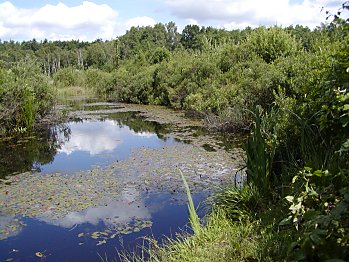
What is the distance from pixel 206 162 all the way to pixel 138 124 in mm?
8059

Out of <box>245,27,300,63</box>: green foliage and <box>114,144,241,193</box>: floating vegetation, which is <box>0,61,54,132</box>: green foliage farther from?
<box>245,27,300,63</box>: green foliage

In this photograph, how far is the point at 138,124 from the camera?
16.6 m

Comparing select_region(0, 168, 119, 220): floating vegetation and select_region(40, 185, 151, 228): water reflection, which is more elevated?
select_region(0, 168, 119, 220): floating vegetation

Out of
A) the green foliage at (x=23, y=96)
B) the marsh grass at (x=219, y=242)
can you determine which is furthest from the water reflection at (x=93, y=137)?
the marsh grass at (x=219, y=242)

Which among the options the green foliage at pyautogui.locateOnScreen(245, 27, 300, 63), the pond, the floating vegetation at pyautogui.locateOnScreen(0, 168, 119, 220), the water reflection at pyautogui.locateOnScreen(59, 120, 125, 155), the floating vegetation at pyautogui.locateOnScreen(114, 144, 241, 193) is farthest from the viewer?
the green foliage at pyautogui.locateOnScreen(245, 27, 300, 63)

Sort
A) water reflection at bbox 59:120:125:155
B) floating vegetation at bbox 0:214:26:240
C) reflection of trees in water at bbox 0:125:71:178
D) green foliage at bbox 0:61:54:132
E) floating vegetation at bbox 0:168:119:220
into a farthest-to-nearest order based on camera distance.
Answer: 1. green foliage at bbox 0:61:54:132
2. water reflection at bbox 59:120:125:155
3. reflection of trees in water at bbox 0:125:71:178
4. floating vegetation at bbox 0:168:119:220
5. floating vegetation at bbox 0:214:26:240

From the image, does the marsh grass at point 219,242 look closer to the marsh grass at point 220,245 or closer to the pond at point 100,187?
the marsh grass at point 220,245

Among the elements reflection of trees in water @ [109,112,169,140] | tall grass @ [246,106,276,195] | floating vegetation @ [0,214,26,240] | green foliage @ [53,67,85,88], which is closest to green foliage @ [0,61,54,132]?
reflection of trees in water @ [109,112,169,140]

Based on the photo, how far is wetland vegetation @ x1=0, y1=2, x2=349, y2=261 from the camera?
330 centimetres

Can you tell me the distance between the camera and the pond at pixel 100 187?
5.26 meters

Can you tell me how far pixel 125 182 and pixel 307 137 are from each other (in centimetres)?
461

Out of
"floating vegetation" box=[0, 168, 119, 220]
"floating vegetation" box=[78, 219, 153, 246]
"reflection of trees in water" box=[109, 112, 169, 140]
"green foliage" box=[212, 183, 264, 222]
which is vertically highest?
"reflection of trees in water" box=[109, 112, 169, 140]

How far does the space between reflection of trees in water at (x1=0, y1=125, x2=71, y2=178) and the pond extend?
3cm

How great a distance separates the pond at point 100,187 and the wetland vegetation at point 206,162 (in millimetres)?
36
